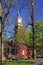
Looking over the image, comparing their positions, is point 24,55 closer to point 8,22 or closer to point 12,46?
point 12,46

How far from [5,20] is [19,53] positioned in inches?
1836

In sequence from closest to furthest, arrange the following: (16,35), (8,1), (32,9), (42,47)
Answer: (8,1) → (16,35) → (32,9) → (42,47)

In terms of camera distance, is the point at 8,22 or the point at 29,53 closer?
the point at 8,22

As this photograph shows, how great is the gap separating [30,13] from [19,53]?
34904mm

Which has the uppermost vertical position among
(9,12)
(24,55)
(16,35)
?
(9,12)

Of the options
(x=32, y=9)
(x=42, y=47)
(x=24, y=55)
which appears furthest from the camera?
(x=24, y=55)

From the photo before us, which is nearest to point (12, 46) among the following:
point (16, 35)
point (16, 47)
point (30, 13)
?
point (16, 47)

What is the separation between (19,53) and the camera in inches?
2657

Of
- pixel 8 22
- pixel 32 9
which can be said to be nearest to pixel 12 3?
pixel 8 22

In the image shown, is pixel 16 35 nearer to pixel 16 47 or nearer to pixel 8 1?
pixel 8 1

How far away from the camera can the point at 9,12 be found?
21156 millimetres

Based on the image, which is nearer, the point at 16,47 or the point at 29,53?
the point at 16,47

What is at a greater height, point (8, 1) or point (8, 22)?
point (8, 1)

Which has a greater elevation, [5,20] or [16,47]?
[5,20]
